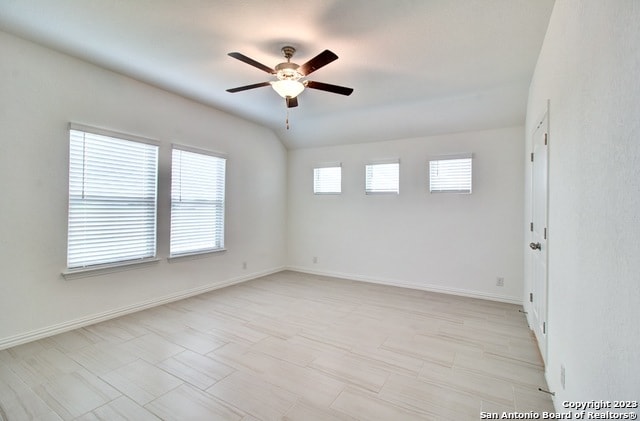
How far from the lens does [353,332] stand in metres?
3.13

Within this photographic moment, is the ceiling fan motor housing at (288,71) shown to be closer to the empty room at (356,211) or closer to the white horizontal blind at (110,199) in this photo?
the empty room at (356,211)

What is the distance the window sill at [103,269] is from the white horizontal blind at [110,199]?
5 cm

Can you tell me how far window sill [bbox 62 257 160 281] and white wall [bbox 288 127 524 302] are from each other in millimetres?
2981

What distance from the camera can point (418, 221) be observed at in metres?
4.84

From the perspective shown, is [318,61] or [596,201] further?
[318,61]

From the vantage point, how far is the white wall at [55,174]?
2670 mm

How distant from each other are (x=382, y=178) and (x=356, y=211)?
77cm

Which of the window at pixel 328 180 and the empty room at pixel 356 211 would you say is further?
the window at pixel 328 180

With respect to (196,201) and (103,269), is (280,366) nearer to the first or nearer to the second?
(103,269)

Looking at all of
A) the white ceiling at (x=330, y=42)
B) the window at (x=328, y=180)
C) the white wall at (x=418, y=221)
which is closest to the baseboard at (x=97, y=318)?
the white wall at (x=418, y=221)

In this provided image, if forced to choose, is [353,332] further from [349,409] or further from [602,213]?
[602,213]

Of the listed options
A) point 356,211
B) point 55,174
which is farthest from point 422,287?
point 55,174

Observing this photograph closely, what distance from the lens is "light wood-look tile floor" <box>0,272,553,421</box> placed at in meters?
1.93

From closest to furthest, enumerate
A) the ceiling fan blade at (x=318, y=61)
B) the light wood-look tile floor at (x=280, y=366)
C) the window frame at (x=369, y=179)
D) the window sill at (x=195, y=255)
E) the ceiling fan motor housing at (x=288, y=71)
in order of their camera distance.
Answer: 1. the light wood-look tile floor at (x=280, y=366)
2. the ceiling fan blade at (x=318, y=61)
3. the ceiling fan motor housing at (x=288, y=71)
4. the window sill at (x=195, y=255)
5. the window frame at (x=369, y=179)
